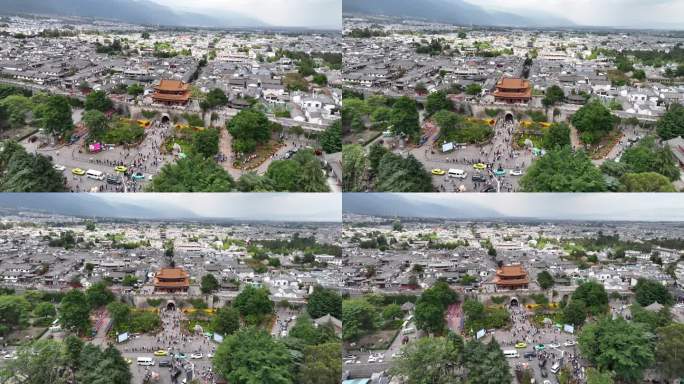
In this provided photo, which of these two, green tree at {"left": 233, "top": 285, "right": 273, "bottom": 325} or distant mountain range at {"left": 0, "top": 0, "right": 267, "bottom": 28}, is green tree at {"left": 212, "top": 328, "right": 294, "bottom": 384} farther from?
distant mountain range at {"left": 0, "top": 0, "right": 267, "bottom": 28}

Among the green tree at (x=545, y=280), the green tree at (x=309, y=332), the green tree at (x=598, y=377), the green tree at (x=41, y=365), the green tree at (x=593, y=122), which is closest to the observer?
the green tree at (x=598, y=377)

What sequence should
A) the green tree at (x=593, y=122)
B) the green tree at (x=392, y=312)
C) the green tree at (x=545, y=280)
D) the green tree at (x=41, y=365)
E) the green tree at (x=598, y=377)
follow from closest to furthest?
the green tree at (x=598, y=377)
the green tree at (x=41, y=365)
the green tree at (x=593, y=122)
the green tree at (x=392, y=312)
the green tree at (x=545, y=280)

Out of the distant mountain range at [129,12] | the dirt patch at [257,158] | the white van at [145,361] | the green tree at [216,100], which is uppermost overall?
the distant mountain range at [129,12]

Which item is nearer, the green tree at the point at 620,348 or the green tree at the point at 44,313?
the green tree at the point at 620,348

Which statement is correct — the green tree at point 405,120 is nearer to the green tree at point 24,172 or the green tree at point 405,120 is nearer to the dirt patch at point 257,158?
the dirt patch at point 257,158

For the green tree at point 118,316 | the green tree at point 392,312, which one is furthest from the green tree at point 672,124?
the green tree at point 118,316

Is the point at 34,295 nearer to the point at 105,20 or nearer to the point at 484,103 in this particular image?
the point at 105,20

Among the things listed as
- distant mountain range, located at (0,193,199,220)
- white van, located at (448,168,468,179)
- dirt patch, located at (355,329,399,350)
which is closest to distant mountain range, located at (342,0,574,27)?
white van, located at (448,168,468,179)
